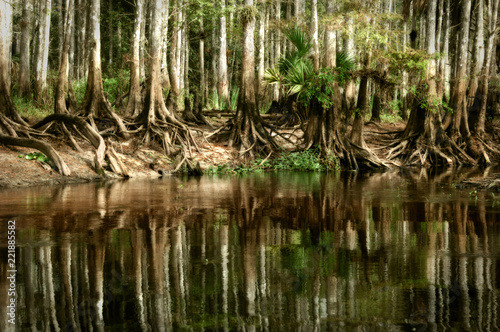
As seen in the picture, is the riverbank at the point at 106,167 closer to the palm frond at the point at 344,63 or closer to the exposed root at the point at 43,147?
the exposed root at the point at 43,147

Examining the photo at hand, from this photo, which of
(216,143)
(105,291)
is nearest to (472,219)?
(105,291)

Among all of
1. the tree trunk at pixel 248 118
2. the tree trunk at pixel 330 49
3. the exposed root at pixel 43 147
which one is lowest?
the exposed root at pixel 43 147

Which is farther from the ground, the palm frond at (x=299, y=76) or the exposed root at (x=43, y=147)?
the palm frond at (x=299, y=76)

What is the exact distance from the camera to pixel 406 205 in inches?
347

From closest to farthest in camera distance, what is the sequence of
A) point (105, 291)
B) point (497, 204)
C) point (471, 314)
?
point (471, 314) → point (105, 291) → point (497, 204)

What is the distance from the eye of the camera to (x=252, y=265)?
4.77 m

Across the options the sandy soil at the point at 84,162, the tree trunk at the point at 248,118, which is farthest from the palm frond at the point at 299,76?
the sandy soil at the point at 84,162

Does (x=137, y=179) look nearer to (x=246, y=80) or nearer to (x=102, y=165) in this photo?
(x=102, y=165)

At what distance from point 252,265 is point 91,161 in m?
10.4

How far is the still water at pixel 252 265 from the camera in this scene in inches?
136

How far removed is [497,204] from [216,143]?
11.4m

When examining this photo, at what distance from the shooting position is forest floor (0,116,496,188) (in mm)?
12094

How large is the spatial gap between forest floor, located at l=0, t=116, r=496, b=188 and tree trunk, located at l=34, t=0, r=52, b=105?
7024 mm

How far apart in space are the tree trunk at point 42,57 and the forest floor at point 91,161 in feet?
23.0
